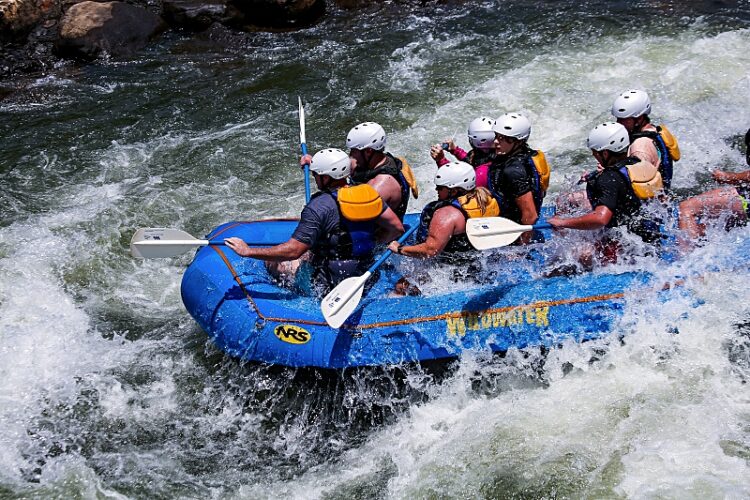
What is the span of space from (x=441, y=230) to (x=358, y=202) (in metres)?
0.60

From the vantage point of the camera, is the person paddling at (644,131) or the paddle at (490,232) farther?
the person paddling at (644,131)

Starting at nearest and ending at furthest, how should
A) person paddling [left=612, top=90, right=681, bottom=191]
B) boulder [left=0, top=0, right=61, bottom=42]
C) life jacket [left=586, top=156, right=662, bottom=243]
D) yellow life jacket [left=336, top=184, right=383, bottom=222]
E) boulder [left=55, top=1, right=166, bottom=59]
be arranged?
yellow life jacket [left=336, top=184, right=383, bottom=222]
life jacket [left=586, top=156, right=662, bottom=243]
person paddling [left=612, top=90, right=681, bottom=191]
boulder [left=55, top=1, right=166, bottom=59]
boulder [left=0, top=0, right=61, bottom=42]

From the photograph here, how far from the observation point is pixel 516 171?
18.5 feet

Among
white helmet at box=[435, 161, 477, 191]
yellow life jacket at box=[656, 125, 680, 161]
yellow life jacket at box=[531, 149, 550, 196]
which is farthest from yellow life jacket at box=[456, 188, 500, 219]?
yellow life jacket at box=[656, 125, 680, 161]

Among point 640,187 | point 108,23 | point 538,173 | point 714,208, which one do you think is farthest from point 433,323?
point 108,23

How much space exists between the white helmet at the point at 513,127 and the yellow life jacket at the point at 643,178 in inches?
30.4

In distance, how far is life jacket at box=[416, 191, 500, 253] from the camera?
5.34m

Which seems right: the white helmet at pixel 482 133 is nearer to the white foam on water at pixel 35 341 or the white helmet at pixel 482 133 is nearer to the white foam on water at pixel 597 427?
the white foam on water at pixel 597 427

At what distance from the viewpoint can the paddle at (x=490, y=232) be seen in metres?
5.16

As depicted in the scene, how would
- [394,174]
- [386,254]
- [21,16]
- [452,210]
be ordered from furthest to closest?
[21,16], [394,174], [386,254], [452,210]

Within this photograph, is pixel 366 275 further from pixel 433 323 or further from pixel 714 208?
pixel 714 208

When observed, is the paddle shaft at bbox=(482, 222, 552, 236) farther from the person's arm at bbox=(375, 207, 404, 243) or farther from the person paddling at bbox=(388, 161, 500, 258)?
the person's arm at bbox=(375, 207, 404, 243)

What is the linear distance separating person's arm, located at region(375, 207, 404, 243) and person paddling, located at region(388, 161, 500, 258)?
0.16 m

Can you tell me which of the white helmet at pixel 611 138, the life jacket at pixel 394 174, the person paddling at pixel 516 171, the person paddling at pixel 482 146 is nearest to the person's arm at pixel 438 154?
the person paddling at pixel 482 146
